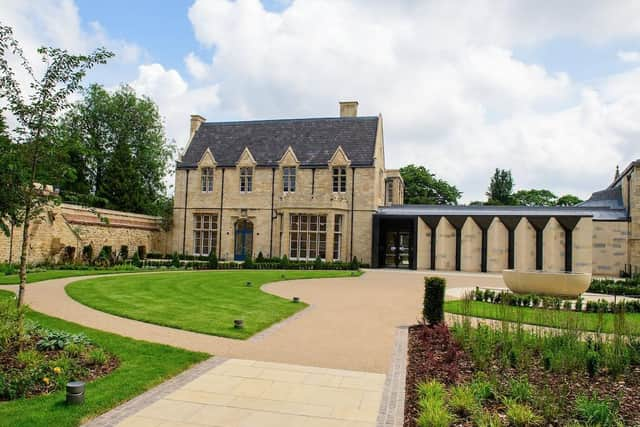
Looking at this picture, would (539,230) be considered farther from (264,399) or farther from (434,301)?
(264,399)

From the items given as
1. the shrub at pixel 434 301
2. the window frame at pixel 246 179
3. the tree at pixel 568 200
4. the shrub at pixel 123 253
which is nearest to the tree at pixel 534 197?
the tree at pixel 568 200

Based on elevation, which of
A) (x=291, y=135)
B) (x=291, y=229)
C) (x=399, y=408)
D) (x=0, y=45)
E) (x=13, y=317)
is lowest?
(x=399, y=408)

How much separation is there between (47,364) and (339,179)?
27.5 m

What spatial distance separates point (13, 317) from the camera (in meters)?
7.98

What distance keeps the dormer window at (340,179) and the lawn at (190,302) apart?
14999 mm

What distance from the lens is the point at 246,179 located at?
115 feet

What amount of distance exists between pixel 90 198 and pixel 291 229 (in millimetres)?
23746

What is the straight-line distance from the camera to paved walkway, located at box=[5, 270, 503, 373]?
8.23 m

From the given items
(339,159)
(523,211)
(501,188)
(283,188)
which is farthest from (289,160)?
(501,188)

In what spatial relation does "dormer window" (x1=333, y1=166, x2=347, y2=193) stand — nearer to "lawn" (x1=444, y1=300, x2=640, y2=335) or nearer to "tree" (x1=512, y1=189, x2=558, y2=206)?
"lawn" (x1=444, y1=300, x2=640, y2=335)

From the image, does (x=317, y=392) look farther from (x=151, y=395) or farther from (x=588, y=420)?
(x=588, y=420)

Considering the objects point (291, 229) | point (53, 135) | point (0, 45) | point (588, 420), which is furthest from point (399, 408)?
point (291, 229)

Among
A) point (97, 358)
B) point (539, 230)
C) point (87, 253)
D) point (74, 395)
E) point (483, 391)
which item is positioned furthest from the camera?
point (539, 230)

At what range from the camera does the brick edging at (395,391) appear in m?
5.46
